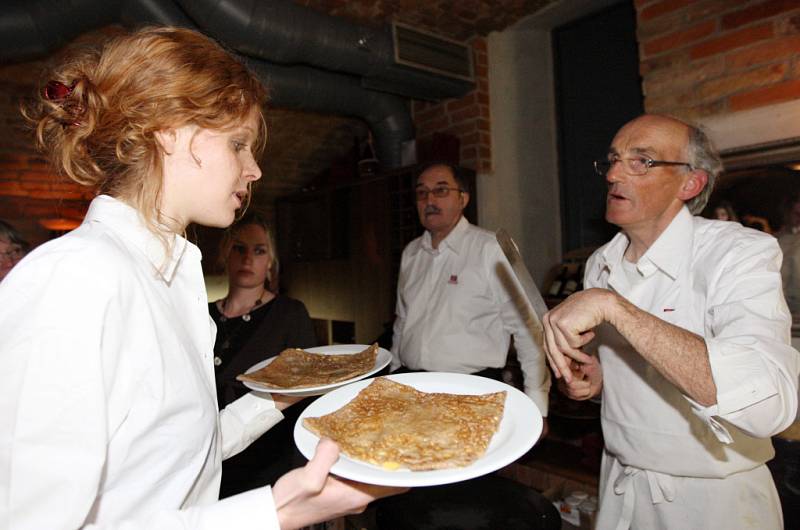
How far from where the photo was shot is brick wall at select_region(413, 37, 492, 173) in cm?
384

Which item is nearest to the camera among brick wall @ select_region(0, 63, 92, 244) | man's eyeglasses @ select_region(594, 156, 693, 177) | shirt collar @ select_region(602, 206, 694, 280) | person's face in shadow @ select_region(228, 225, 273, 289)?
shirt collar @ select_region(602, 206, 694, 280)

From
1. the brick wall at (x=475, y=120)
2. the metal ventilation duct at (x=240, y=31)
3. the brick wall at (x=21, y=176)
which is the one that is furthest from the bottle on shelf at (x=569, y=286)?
the brick wall at (x=21, y=176)

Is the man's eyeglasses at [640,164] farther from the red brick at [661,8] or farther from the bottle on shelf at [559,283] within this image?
the bottle on shelf at [559,283]

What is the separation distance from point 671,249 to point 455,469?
1.08 metres

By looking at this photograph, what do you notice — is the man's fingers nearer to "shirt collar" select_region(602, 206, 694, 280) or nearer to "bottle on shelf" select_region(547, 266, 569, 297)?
"shirt collar" select_region(602, 206, 694, 280)

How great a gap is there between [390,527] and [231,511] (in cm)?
100

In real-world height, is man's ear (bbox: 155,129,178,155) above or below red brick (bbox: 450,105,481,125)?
below

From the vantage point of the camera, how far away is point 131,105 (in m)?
0.75

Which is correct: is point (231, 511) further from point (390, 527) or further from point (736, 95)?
point (736, 95)

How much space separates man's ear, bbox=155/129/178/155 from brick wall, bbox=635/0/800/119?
8.09 feet

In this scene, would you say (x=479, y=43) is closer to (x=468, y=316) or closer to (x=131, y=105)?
(x=468, y=316)

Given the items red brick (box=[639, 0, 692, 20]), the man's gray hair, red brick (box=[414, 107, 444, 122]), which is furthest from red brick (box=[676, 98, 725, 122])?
red brick (box=[414, 107, 444, 122])

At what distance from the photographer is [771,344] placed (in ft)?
3.33

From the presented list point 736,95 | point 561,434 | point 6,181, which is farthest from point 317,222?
point 736,95
